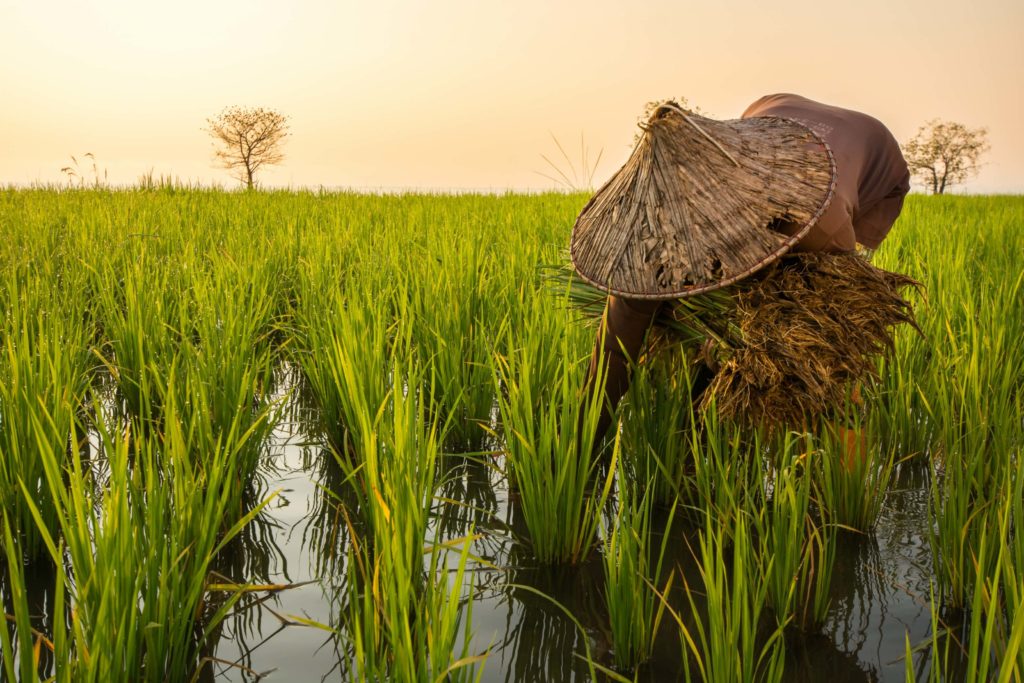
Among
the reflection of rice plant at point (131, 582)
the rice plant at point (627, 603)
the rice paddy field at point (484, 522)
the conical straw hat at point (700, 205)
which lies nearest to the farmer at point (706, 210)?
the conical straw hat at point (700, 205)

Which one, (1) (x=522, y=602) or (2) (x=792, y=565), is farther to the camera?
(1) (x=522, y=602)

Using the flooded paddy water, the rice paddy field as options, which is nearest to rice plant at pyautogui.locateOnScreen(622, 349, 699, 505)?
the rice paddy field

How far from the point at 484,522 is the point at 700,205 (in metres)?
0.93

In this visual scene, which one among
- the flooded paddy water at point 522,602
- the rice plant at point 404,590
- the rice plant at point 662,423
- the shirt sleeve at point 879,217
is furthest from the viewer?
the shirt sleeve at point 879,217

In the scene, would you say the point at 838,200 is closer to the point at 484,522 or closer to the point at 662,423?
the point at 662,423

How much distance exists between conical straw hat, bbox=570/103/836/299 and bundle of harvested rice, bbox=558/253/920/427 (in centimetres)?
13

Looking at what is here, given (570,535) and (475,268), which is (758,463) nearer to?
(570,535)

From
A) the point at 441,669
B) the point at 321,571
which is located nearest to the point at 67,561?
the point at 321,571

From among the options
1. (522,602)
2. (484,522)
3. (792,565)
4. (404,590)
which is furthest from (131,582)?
(792,565)

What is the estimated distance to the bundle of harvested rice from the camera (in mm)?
1804

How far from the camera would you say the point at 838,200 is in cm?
182

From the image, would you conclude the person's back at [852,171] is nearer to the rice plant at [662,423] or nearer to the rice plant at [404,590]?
the rice plant at [662,423]

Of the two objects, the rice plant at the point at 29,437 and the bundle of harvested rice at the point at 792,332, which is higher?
the bundle of harvested rice at the point at 792,332

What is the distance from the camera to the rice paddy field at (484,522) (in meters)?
1.26
